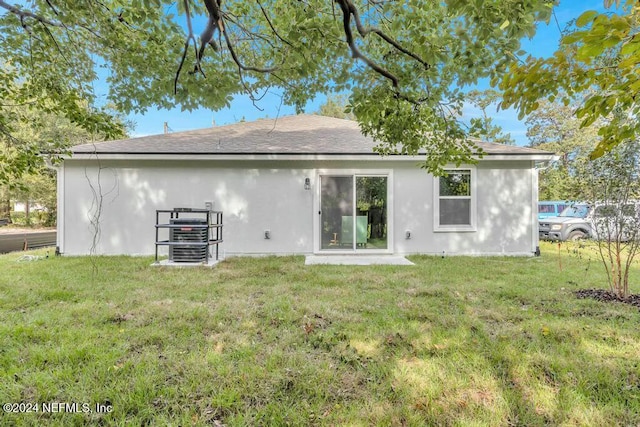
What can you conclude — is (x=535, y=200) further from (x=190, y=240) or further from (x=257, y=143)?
(x=190, y=240)

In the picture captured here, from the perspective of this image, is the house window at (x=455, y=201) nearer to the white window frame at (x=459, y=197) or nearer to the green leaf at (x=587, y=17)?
the white window frame at (x=459, y=197)

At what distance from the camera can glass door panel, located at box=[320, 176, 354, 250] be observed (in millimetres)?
7750

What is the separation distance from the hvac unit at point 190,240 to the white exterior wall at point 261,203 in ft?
4.21

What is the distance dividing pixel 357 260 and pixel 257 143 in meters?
3.99

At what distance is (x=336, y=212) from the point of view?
25.5ft

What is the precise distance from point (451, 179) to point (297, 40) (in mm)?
5920

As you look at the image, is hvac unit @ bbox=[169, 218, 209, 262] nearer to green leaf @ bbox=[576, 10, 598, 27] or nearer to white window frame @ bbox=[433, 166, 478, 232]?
white window frame @ bbox=[433, 166, 478, 232]

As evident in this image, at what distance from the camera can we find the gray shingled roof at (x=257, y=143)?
7.39 metres

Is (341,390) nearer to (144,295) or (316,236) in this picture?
(144,295)

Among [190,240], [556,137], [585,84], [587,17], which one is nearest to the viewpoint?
[587,17]

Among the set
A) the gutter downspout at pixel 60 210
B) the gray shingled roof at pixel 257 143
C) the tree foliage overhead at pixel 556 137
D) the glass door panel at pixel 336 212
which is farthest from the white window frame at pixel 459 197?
the tree foliage overhead at pixel 556 137

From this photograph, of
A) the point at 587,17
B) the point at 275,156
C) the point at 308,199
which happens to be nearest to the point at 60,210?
the point at 275,156

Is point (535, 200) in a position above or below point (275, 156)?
below

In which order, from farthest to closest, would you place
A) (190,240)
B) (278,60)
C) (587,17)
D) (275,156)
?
1. (275,156)
2. (190,240)
3. (278,60)
4. (587,17)
